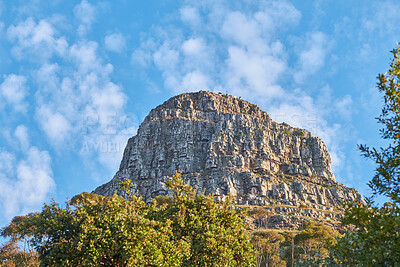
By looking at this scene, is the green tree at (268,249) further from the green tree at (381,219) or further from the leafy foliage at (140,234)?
the green tree at (381,219)

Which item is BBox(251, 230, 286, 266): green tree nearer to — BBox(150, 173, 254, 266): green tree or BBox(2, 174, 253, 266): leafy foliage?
BBox(150, 173, 254, 266): green tree

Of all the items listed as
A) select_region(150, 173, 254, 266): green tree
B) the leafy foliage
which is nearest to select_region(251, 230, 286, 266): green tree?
select_region(150, 173, 254, 266): green tree

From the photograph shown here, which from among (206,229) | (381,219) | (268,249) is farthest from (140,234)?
(268,249)

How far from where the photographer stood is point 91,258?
18812 millimetres

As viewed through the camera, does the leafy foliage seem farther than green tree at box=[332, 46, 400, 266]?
Yes

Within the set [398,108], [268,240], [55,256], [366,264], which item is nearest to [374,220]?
[366,264]

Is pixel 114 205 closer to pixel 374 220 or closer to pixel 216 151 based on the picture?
pixel 374 220

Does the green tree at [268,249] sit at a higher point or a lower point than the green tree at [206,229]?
higher

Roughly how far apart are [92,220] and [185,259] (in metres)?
6.80

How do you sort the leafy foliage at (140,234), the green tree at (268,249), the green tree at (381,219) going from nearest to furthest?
1. the green tree at (381,219)
2. the leafy foliage at (140,234)
3. the green tree at (268,249)

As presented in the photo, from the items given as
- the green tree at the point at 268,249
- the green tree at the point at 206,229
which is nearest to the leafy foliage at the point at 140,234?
the green tree at the point at 206,229

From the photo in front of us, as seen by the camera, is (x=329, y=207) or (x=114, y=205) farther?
(x=329, y=207)

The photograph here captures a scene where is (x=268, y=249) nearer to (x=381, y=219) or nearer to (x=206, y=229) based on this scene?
(x=206, y=229)

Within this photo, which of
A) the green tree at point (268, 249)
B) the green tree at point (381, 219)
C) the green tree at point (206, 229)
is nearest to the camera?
the green tree at point (381, 219)
